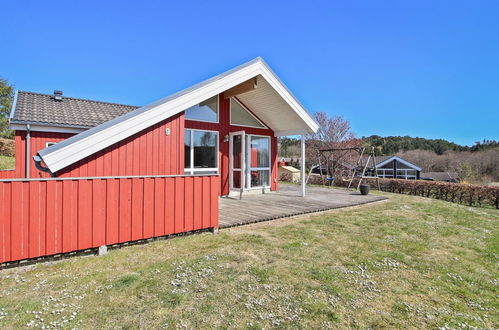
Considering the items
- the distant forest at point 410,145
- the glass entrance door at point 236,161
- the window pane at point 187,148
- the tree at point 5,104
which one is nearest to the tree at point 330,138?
the glass entrance door at point 236,161

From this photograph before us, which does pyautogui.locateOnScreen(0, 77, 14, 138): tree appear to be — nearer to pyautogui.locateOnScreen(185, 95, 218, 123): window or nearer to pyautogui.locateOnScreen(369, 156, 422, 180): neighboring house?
pyautogui.locateOnScreen(185, 95, 218, 123): window

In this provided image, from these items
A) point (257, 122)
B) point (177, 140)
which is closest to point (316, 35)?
point (257, 122)

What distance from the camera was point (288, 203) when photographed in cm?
787

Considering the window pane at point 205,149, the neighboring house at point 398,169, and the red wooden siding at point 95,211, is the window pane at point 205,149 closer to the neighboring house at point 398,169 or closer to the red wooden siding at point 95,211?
the red wooden siding at point 95,211

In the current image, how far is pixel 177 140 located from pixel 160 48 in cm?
1019

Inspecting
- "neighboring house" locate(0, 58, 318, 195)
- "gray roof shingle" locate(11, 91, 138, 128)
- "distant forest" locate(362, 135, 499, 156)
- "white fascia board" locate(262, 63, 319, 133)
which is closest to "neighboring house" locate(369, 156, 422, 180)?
"distant forest" locate(362, 135, 499, 156)

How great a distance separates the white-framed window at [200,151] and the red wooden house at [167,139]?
0.03m

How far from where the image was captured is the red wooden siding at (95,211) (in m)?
3.09

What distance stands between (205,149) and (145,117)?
131 inches

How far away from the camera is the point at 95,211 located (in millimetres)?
3639

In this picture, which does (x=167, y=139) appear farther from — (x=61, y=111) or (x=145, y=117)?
(x=61, y=111)

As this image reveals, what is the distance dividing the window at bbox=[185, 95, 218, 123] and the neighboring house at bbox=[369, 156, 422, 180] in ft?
114

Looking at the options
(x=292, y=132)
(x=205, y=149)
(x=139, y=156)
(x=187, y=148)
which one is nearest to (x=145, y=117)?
(x=139, y=156)

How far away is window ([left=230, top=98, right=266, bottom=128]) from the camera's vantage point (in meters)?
9.27
